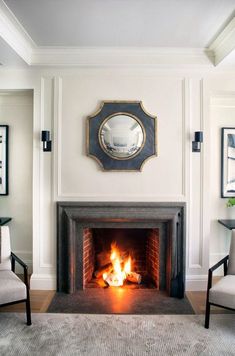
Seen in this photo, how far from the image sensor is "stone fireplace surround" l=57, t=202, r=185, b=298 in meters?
3.40

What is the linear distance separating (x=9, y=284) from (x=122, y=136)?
185 cm

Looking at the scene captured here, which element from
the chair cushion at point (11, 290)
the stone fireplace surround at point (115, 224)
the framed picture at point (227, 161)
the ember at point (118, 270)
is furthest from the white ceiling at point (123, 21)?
the ember at point (118, 270)

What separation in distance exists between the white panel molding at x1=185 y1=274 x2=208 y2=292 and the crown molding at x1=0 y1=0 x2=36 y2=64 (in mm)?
2986

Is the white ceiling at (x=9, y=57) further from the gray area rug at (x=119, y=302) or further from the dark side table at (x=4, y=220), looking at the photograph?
the gray area rug at (x=119, y=302)

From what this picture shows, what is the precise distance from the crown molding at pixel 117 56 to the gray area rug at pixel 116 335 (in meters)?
2.57

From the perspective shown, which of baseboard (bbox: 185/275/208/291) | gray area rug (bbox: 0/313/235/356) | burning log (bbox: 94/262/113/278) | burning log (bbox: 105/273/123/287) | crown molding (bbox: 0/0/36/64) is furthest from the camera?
burning log (bbox: 94/262/113/278)

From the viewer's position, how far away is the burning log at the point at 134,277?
12.1ft

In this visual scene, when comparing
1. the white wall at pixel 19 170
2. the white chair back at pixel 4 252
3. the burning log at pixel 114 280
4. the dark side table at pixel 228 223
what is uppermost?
the white wall at pixel 19 170

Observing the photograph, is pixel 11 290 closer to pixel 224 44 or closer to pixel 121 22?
pixel 121 22

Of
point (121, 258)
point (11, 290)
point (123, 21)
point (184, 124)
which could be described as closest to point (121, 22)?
point (123, 21)

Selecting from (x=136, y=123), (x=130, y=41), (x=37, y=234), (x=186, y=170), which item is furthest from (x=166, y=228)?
(x=130, y=41)

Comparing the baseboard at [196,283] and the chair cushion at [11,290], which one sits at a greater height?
the chair cushion at [11,290]

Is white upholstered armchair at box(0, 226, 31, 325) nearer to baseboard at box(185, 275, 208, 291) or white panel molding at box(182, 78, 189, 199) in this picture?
baseboard at box(185, 275, 208, 291)

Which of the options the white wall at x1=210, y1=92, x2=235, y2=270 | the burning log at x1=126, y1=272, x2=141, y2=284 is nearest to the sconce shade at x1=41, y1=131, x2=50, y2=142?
the burning log at x1=126, y1=272, x2=141, y2=284
